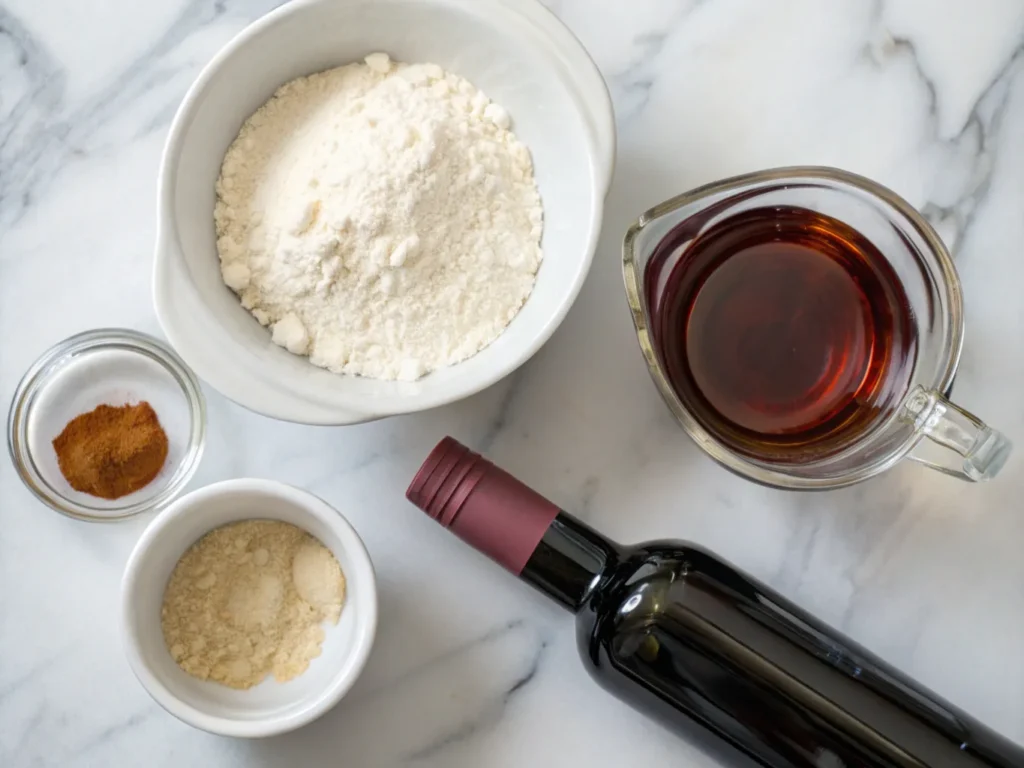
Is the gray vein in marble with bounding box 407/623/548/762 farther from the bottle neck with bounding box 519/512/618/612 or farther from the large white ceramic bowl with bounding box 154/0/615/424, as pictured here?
the large white ceramic bowl with bounding box 154/0/615/424

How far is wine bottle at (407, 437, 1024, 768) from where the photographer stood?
23.0 inches

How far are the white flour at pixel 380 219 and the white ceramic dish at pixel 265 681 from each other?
0.12 meters

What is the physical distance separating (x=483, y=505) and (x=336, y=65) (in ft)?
1.20

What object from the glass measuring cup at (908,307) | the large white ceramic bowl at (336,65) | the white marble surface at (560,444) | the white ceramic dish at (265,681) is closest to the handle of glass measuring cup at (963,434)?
the glass measuring cup at (908,307)

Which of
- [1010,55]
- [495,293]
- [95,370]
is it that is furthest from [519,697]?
[1010,55]

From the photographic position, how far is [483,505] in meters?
0.57

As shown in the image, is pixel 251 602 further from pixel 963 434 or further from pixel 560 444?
pixel 963 434

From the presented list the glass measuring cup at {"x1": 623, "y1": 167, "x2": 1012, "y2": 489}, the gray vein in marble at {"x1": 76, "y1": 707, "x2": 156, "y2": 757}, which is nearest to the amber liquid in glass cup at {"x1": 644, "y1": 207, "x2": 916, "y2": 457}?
the glass measuring cup at {"x1": 623, "y1": 167, "x2": 1012, "y2": 489}

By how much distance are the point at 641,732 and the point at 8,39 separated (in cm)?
79

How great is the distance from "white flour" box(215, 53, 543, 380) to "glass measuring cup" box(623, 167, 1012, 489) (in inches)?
4.3

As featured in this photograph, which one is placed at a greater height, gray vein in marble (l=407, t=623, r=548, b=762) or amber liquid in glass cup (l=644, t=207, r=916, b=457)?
amber liquid in glass cup (l=644, t=207, r=916, b=457)

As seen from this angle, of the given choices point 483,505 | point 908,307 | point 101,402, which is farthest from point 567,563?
point 101,402

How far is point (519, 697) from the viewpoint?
2.41 feet

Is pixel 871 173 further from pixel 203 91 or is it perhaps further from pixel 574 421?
pixel 203 91
